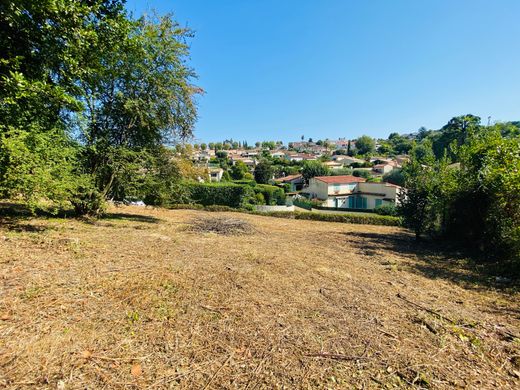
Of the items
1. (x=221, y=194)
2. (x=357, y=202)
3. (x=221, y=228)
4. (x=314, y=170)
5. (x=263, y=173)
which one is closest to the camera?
(x=221, y=228)

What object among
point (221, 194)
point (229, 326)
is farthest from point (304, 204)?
point (229, 326)

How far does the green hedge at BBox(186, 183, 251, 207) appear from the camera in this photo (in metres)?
27.5

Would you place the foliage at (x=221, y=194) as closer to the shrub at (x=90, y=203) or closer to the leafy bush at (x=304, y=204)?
the leafy bush at (x=304, y=204)

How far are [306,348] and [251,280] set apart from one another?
6.86ft

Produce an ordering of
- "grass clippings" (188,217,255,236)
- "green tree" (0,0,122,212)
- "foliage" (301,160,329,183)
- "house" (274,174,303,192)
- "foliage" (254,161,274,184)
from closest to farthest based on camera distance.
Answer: "green tree" (0,0,122,212) < "grass clippings" (188,217,255,236) < "foliage" (254,161,274,184) < "foliage" (301,160,329,183) < "house" (274,174,303,192)

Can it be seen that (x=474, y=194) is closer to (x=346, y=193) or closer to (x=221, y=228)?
(x=221, y=228)

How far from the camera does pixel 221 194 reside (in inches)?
1083

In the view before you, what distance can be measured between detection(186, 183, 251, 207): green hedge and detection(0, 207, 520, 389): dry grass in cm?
2160

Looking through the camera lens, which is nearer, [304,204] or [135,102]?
[135,102]

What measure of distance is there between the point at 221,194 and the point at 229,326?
24.6m

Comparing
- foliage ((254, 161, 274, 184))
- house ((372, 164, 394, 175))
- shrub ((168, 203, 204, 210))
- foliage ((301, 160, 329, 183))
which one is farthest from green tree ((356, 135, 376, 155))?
shrub ((168, 203, 204, 210))

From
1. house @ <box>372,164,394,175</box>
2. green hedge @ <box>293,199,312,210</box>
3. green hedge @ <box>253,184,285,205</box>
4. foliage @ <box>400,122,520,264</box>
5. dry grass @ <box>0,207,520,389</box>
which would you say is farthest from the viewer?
house @ <box>372,164,394,175</box>

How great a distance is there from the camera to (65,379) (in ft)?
7.11

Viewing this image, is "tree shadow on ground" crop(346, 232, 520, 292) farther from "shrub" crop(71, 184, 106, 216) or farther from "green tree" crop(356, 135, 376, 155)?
"green tree" crop(356, 135, 376, 155)
